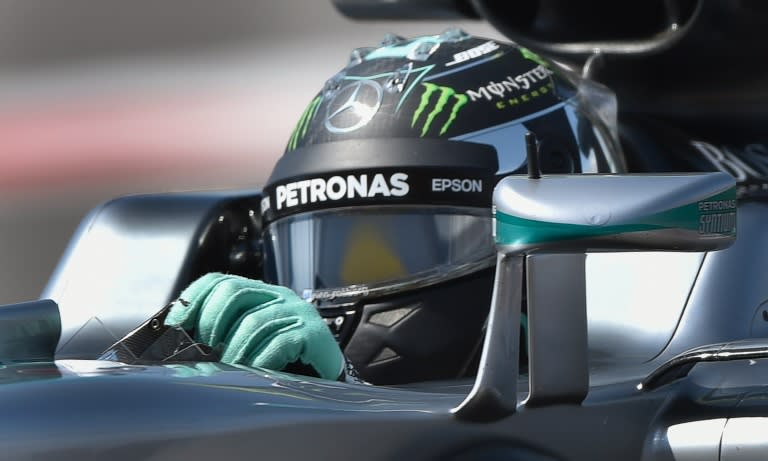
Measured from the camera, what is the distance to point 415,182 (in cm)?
191

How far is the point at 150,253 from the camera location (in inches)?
86.6

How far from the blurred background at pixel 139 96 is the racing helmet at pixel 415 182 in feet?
11.5

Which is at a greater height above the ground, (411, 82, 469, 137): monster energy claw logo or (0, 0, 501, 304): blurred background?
(411, 82, 469, 137): monster energy claw logo

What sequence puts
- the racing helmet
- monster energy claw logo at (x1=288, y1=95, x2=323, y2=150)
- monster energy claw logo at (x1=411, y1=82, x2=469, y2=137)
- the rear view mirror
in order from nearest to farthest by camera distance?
1. the rear view mirror
2. the racing helmet
3. monster energy claw logo at (x1=411, y1=82, x2=469, y2=137)
4. monster energy claw logo at (x1=288, y1=95, x2=323, y2=150)

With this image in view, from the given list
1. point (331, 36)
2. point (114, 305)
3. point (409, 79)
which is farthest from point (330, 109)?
point (331, 36)

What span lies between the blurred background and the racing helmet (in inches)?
138

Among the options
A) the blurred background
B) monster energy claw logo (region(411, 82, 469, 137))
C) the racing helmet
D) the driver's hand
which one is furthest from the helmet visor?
the blurred background

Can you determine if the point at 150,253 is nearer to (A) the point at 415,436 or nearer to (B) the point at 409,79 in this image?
(B) the point at 409,79

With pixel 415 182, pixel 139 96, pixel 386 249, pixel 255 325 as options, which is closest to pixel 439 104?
pixel 415 182

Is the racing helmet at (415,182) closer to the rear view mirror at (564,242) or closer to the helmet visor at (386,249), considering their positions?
the helmet visor at (386,249)

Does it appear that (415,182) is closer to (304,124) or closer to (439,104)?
(439,104)

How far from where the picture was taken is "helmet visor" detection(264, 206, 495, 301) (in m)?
1.86

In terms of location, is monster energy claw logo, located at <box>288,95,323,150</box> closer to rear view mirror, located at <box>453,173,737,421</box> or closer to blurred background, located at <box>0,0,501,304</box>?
rear view mirror, located at <box>453,173,737,421</box>

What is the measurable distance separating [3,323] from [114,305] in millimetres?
860
